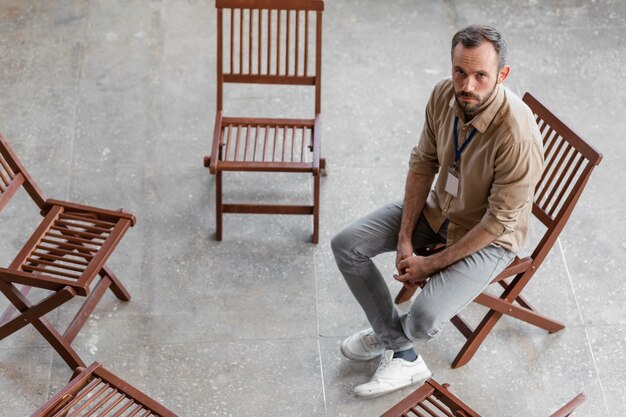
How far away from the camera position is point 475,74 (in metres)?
3.33

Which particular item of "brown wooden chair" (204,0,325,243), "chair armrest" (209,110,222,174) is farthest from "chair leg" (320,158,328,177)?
"chair armrest" (209,110,222,174)

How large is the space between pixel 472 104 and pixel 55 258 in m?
1.85

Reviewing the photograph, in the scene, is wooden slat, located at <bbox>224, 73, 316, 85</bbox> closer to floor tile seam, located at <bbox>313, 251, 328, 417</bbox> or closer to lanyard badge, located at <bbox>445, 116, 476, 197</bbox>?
floor tile seam, located at <bbox>313, 251, 328, 417</bbox>

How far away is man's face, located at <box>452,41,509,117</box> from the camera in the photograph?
3.29m

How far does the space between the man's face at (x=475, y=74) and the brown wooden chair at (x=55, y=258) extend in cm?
153

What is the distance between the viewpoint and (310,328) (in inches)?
166

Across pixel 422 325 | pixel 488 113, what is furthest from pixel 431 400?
pixel 488 113

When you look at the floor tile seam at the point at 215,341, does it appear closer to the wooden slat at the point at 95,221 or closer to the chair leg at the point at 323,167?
the wooden slat at the point at 95,221

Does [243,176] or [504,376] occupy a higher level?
[243,176]

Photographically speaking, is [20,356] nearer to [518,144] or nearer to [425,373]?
[425,373]

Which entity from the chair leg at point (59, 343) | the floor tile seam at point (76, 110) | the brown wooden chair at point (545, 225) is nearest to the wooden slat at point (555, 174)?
the brown wooden chair at point (545, 225)

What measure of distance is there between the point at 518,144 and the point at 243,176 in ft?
6.35

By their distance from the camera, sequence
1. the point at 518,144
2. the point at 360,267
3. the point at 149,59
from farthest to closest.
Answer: the point at 149,59 < the point at 360,267 < the point at 518,144

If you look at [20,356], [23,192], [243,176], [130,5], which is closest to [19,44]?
[130,5]
